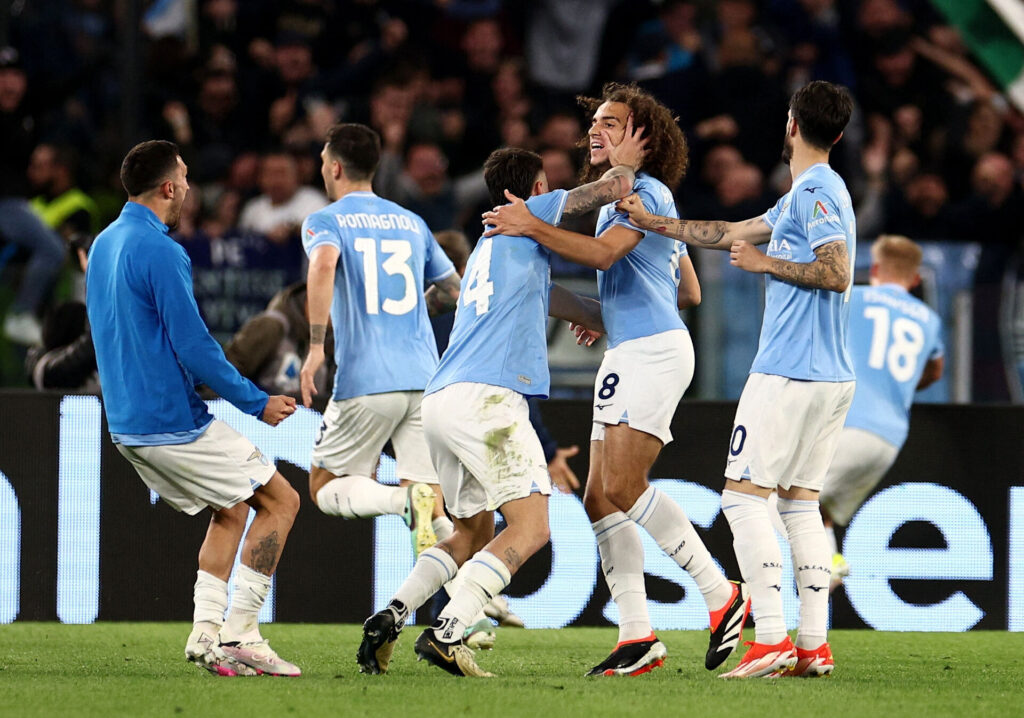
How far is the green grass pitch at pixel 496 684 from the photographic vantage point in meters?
5.05

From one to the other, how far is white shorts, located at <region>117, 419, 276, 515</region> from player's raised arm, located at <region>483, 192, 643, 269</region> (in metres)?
1.25

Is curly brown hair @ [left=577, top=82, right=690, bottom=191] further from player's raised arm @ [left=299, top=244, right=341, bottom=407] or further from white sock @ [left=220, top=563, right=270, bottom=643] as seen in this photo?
white sock @ [left=220, top=563, right=270, bottom=643]

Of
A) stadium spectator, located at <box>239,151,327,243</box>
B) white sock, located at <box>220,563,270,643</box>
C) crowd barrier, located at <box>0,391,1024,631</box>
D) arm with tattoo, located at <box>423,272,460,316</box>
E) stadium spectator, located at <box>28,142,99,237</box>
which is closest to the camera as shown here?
white sock, located at <box>220,563,270,643</box>

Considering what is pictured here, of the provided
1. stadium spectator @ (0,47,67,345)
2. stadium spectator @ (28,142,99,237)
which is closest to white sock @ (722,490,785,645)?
stadium spectator @ (0,47,67,345)

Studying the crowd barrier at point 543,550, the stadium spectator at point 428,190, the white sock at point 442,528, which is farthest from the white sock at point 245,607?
the stadium spectator at point 428,190

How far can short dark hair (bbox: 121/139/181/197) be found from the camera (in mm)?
6008

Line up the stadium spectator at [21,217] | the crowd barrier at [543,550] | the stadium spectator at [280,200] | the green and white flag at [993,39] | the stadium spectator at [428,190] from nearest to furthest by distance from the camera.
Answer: the crowd barrier at [543,550] < the stadium spectator at [21,217] < the stadium spectator at [428,190] < the stadium spectator at [280,200] < the green and white flag at [993,39]

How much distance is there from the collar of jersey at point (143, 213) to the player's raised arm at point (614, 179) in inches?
60.9

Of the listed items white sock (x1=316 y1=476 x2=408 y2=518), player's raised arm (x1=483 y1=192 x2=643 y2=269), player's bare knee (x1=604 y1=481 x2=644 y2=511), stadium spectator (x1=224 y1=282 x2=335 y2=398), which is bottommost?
white sock (x1=316 y1=476 x2=408 y2=518)

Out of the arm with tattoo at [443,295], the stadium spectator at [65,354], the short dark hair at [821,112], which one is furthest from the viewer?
the stadium spectator at [65,354]

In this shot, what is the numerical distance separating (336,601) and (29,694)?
9.95ft

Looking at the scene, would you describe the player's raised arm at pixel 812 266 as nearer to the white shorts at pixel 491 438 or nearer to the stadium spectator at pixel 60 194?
the white shorts at pixel 491 438

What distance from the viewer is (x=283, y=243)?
9.53m

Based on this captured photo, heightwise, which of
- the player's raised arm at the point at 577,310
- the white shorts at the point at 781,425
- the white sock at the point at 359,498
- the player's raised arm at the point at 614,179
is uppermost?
the player's raised arm at the point at 614,179
